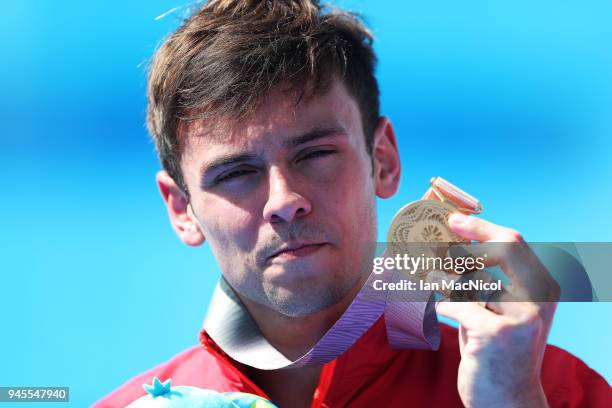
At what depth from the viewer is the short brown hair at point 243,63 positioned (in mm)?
3023

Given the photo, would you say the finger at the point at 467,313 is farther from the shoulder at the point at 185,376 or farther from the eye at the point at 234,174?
the shoulder at the point at 185,376

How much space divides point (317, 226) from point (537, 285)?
980 millimetres

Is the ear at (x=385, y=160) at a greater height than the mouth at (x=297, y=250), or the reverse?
the ear at (x=385, y=160)

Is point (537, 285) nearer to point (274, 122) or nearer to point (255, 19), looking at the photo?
point (274, 122)

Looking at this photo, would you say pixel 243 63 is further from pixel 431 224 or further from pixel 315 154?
pixel 431 224

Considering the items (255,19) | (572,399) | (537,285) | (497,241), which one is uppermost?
(255,19)

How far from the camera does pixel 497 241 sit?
2.06m

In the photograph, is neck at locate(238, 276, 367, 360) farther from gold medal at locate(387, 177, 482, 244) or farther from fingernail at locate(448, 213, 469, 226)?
fingernail at locate(448, 213, 469, 226)

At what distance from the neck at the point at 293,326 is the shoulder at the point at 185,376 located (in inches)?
11.1

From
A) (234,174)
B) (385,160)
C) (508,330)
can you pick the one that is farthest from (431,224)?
(385,160)

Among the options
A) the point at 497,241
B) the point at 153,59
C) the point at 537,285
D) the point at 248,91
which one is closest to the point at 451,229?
the point at 497,241

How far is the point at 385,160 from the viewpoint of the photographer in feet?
11.7

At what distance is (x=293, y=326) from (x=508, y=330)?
4.67 ft

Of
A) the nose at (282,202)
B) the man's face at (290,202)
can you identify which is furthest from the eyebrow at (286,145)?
the nose at (282,202)
